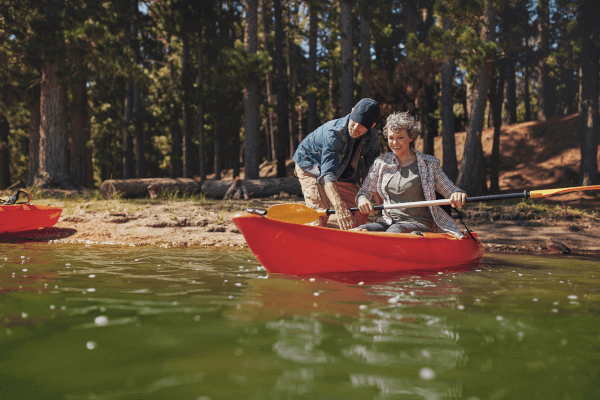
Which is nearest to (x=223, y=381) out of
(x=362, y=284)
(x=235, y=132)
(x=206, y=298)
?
(x=206, y=298)

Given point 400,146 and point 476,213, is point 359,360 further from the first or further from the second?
point 476,213

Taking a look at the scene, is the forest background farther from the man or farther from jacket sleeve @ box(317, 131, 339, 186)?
jacket sleeve @ box(317, 131, 339, 186)

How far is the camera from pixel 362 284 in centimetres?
432

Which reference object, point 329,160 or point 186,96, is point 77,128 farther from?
point 329,160

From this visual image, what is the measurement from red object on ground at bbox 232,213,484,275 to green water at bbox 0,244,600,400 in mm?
158

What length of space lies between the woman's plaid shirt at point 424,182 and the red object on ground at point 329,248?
0.88ft

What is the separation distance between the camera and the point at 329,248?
4598 mm

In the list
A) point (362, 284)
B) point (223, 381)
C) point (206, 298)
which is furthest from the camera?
point (362, 284)

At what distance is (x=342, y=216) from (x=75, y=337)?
2.90 metres

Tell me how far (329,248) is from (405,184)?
1.21m

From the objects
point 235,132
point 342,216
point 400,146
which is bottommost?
point 342,216

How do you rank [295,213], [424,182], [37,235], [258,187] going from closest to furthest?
[424,182] → [295,213] → [37,235] → [258,187]

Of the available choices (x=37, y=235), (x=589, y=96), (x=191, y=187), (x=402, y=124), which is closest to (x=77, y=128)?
(x=191, y=187)

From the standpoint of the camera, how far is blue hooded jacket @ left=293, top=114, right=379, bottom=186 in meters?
4.88
